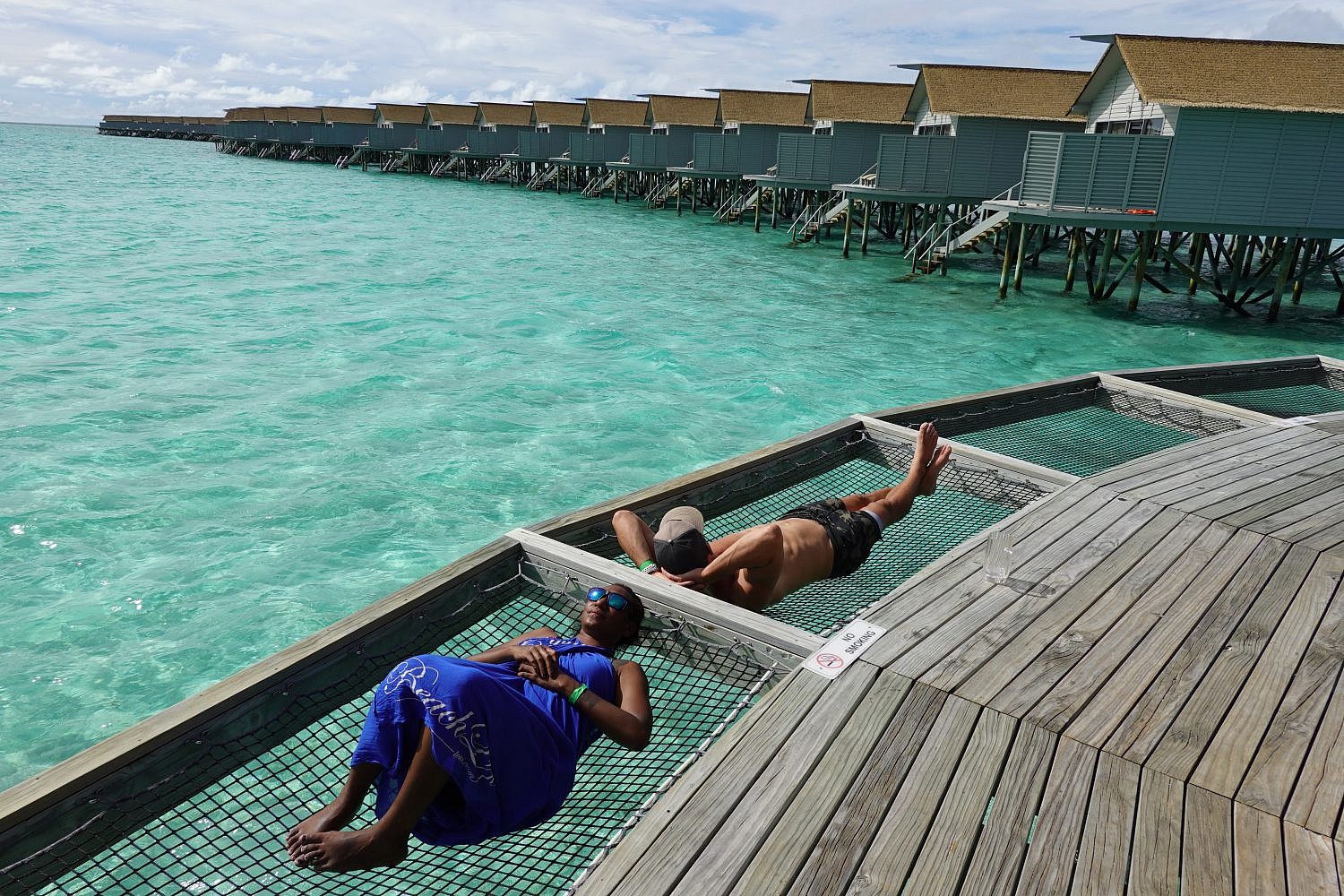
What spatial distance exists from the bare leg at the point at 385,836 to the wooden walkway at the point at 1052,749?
81cm

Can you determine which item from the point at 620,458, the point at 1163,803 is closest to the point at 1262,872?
the point at 1163,803

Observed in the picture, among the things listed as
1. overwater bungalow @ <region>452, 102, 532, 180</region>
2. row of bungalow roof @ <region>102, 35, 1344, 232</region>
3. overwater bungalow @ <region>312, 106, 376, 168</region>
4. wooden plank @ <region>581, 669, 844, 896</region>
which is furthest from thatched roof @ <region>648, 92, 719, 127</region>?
wooden plank @ <region>581, 669, 844, 896</region>

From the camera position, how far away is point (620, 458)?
12.3 metres

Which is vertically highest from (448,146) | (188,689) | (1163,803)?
(448,146)

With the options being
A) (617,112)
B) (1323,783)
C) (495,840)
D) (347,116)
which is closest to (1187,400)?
(1323,783)

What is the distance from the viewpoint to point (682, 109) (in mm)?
50594

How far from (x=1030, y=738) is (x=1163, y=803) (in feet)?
1.49

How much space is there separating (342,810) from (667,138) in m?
46.0

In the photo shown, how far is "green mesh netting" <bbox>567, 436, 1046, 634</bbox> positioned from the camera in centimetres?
552

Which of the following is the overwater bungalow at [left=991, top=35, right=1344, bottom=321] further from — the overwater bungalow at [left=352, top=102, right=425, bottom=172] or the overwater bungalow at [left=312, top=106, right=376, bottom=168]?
the overwater bungalow at [left=312, top=106, right=376, bottom=168]

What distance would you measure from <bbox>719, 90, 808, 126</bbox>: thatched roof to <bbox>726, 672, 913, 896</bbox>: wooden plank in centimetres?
4100

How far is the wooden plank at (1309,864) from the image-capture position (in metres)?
2.60

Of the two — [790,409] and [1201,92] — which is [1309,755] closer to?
[790,409]

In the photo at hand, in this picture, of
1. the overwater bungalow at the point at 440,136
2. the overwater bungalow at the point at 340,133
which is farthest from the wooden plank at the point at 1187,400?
the overwater bungalow at the point at 340,133
